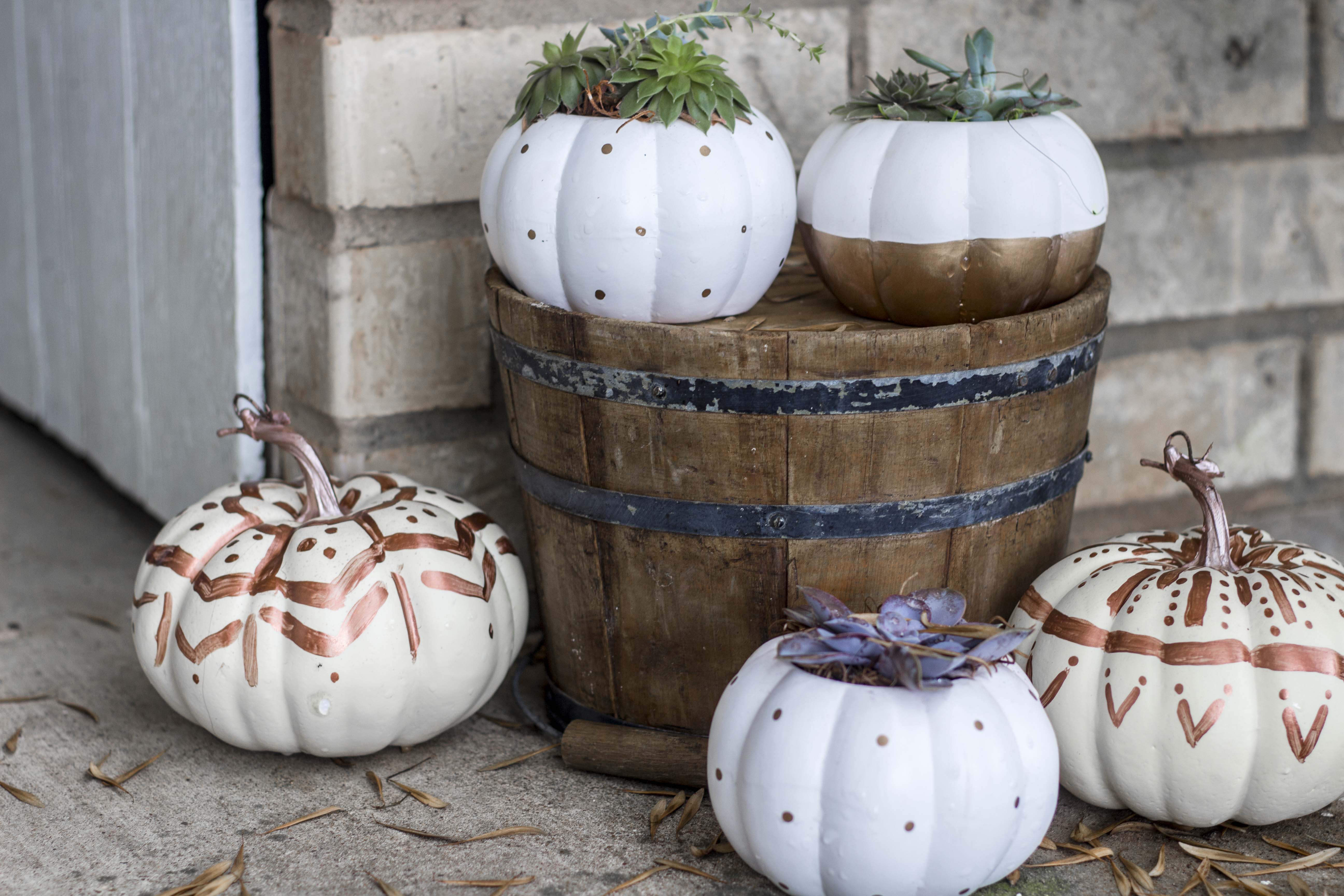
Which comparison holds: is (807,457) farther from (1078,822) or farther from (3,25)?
(3,25)

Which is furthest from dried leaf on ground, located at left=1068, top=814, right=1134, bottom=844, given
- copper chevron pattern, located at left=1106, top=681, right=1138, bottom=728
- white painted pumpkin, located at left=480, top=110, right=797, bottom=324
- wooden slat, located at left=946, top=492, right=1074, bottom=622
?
white painted pumpkin, located at left=480, top=110, right=797, bottom=324

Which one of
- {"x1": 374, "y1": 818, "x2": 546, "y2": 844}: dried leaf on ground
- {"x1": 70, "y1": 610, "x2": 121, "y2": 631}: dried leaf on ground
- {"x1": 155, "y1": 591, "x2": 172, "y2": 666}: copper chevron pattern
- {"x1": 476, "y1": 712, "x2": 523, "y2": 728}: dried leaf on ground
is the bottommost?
{"x1": 374, "y1": 818, "x2": 546, "y2": 844}: dried leaf on ground

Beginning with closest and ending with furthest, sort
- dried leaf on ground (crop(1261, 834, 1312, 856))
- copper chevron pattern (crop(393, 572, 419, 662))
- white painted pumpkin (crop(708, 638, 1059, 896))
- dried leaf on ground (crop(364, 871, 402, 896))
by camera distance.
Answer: white painted pumpkin (crop(708, 638, 1059, 896)), dried leaf on ground (crop(364, 871, 402, 896)), dried leaf on ground (crop(1261, 834, 1312, 856)), copper chevron pattern (crop(393, 572, 419, 662))

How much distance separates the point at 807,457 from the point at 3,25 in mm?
2288

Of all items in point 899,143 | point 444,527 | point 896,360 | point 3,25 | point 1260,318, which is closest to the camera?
point 896,360

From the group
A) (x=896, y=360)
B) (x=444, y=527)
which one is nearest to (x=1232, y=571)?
(x=896, y=360)

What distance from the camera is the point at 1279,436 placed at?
248 cm

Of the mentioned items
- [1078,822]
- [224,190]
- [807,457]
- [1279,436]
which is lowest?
[1078,822]

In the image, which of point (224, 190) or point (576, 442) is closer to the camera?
point (576, 442)

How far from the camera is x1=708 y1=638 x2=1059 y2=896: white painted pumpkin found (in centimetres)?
128

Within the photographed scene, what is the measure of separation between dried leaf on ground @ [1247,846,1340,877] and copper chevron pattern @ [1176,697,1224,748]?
16cm

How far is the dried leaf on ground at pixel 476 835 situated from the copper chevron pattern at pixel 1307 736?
815 millimetres

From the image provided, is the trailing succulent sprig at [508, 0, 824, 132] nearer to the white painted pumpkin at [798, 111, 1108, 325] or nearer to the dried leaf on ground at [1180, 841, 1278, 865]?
the white painted pumpkin at [798, 111, 1108, 325]

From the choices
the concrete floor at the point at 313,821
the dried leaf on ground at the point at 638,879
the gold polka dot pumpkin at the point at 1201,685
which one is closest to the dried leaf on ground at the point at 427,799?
the concrete floor at the point at 313,821
